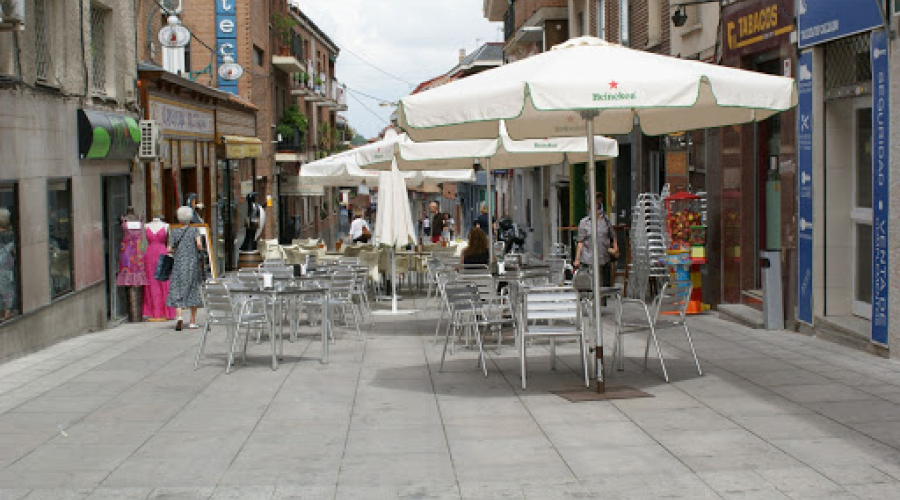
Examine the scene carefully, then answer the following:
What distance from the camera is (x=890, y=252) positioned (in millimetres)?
11711

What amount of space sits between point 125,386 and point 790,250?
811 centimetres

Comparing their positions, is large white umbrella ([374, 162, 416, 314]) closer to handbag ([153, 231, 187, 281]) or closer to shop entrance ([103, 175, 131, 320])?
handbag ([153, 231, 187, 281])

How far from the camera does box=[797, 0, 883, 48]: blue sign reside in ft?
39.1

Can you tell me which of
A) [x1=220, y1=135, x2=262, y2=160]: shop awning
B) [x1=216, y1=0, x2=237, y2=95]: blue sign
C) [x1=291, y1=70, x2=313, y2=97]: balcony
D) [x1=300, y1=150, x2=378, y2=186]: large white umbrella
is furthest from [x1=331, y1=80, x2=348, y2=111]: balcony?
[x1=300, y1=150, x2=378, y2=186]: large white umbrella

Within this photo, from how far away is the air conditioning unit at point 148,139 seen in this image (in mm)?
20219

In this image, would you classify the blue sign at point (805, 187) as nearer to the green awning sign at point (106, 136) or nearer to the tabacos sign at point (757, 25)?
the tabacos sign at point (757, 25)

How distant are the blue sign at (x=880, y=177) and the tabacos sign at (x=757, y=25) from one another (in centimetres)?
270

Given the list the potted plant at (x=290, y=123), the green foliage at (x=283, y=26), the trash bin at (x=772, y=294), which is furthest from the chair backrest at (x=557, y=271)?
the potted plant at (x=290, y=123)

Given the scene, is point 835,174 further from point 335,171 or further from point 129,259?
Result: point 129,259

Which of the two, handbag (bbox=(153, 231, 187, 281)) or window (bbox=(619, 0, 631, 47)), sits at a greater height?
window (bbox=(619, 0, 631, 47))

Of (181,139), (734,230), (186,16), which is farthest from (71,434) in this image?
(186,16)

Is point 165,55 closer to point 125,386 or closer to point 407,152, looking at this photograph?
point 407,152

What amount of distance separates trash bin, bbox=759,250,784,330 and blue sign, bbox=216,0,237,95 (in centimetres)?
2672

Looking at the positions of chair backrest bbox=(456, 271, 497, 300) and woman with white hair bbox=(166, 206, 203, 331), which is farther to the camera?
woman with white hair bbox=(166, 206, 203, 331)
